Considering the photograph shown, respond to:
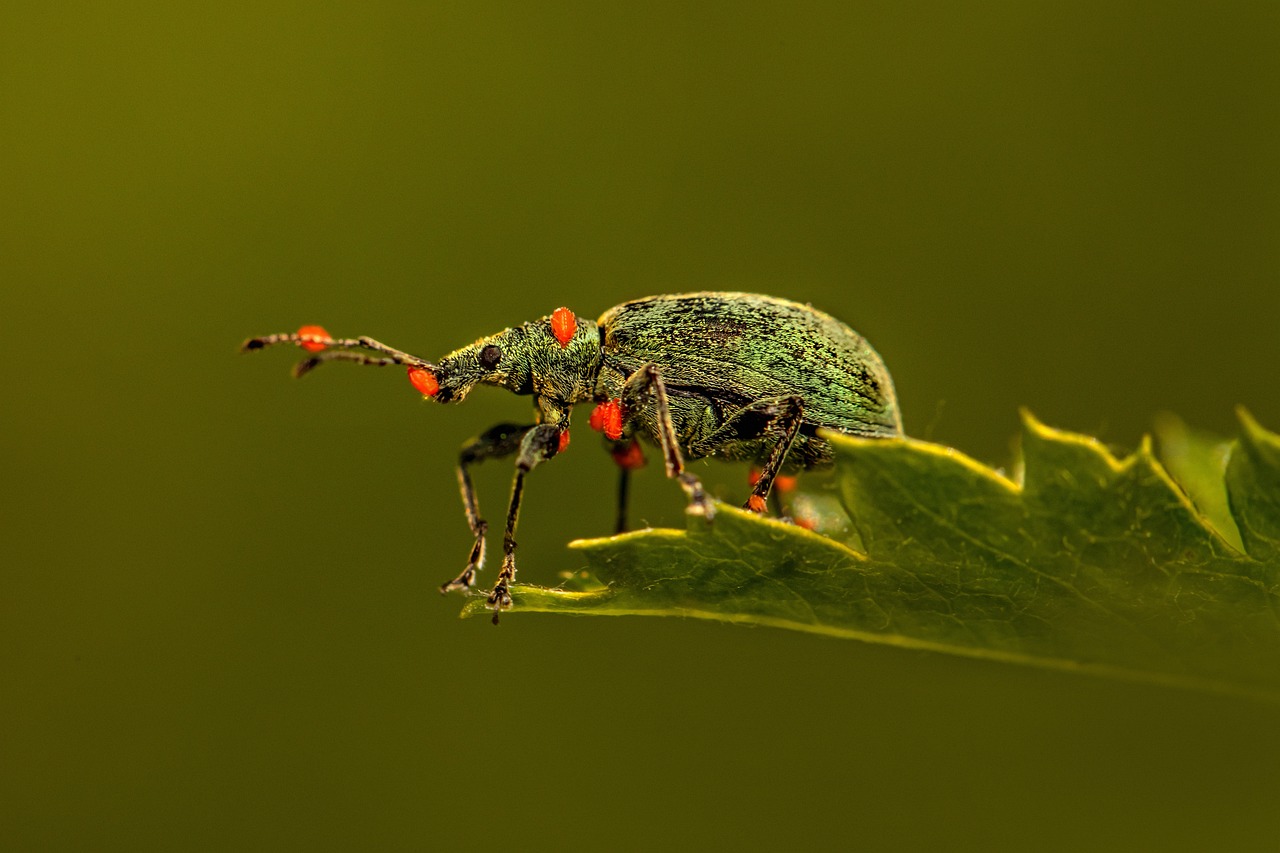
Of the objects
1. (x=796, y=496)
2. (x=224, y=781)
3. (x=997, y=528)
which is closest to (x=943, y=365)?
(x=796, y=496)

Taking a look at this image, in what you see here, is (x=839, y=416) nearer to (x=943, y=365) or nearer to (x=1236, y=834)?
(x=1236, y=834)

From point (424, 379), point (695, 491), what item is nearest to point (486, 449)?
point (424, 379)

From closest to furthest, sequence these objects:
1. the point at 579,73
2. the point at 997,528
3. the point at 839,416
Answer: the point at 997,528 → the point at 839,416 → the point at 579,73

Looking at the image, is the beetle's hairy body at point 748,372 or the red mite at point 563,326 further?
the red mite at point 563,326

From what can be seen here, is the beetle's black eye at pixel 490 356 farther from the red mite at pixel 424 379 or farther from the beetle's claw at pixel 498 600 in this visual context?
the beetle's claw at pixel 498 600

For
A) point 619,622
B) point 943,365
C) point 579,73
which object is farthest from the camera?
point 579,73

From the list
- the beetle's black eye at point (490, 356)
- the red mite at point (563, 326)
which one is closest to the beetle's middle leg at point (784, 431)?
the red mite at point (563, 326)
